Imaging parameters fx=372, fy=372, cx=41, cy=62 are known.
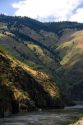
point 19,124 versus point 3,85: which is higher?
point 3,85

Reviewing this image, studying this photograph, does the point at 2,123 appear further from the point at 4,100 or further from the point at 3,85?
the point at 3,85

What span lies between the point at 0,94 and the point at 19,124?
180 ft

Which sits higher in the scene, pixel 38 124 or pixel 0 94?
pixel 0 94

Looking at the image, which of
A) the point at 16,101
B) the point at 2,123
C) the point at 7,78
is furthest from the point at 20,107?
the point at 2,123

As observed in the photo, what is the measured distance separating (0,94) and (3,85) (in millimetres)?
12054

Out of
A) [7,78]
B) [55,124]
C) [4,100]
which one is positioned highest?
[7,78]

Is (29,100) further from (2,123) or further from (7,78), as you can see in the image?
(2,123)

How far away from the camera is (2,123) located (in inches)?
5128

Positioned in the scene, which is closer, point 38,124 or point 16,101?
point 38,124

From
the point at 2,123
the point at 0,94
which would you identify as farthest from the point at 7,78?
the point at 2,123

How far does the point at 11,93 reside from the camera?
191500 mm

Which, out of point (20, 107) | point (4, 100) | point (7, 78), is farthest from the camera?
point (7, 78)

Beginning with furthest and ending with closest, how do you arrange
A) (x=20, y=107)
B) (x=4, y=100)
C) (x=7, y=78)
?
1. (x=7, y=78)
2. (x=20, y=107)
3. (x=4, y=100)

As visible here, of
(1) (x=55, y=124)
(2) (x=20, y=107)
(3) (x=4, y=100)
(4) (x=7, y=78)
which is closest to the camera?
(1) (x=55, y=124)
